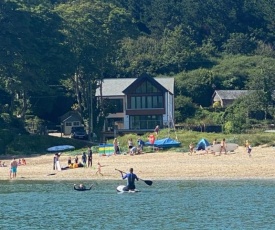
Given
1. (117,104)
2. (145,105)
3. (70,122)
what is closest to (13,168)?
(70,122)

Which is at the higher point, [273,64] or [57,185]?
[273,64]

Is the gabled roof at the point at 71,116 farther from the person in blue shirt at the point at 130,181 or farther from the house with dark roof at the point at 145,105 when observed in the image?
the person in blue shirt at the point at 130,181

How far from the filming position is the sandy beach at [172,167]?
188ft

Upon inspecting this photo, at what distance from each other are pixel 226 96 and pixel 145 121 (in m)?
16.4

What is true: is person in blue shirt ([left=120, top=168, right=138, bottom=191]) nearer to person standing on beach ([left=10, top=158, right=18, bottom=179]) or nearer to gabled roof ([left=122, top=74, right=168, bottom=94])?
person standing on beach ([left=10, top=158, right=18, bottom=179])

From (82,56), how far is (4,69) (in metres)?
9.14

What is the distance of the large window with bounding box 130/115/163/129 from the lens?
89506 mm

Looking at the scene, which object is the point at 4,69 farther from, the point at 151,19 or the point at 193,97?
the point at 151,19

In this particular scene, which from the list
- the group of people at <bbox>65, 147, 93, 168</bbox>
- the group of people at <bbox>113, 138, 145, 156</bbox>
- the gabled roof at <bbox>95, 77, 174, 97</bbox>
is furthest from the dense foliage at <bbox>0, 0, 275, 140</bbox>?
the group of people at <bbox>65, 147, 93, 168</bbox>

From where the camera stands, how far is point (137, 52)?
399ft

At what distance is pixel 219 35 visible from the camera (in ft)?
→ 427

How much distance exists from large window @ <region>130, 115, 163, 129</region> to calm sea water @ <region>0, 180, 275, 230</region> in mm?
32270

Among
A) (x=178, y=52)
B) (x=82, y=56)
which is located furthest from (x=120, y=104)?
(x=178, y=52)

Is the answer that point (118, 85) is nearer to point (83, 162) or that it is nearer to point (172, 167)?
point (83, 162)
